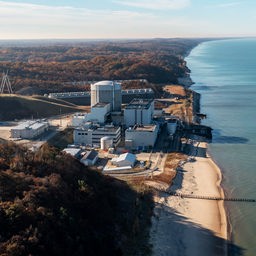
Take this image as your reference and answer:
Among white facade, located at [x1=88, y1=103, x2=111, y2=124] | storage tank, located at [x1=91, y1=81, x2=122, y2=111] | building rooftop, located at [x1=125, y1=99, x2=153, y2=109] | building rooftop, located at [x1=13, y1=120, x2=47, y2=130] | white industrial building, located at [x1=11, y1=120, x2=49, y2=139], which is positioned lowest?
white industrial building, located at [x1=11, y1=120, x2=49, y2=139]

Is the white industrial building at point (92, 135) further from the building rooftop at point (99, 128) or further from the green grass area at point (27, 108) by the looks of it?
the green grass area at point (27, 108)

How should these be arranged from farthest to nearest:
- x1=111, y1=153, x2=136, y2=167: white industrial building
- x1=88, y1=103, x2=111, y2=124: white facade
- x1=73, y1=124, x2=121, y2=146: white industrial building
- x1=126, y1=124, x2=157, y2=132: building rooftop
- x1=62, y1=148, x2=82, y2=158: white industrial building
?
1. x1=88, y1=103, x2=111, y2=124: white facade
2. x1=73, y1=124, x2=121, y2=146: white industrial building
3. x1=126, y1=124, x2=157, y2=132: building rooftop
4. x1=62, y1=148, x2=82, y2=158: white industrial building
5. x1=111, y1=153, x2=136, y2=167: white industrial building

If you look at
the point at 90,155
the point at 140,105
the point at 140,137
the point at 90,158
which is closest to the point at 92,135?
the point at 140,137

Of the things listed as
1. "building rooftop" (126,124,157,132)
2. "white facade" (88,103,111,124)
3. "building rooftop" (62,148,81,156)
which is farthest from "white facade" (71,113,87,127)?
"building rooftop" (62,148,81,156)

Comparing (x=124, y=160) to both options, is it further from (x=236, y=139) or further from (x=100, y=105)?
(x=236, y=139)

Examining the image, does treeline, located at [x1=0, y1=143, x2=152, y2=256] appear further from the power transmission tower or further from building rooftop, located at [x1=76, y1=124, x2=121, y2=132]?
the power transmission tower

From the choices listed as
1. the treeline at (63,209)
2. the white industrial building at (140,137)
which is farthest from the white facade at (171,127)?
the treeline at (63,209)

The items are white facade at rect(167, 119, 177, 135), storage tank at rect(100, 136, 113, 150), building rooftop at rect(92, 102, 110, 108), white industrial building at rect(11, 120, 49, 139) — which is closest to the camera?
storage tank at rect(100, 136, 113, 150)
